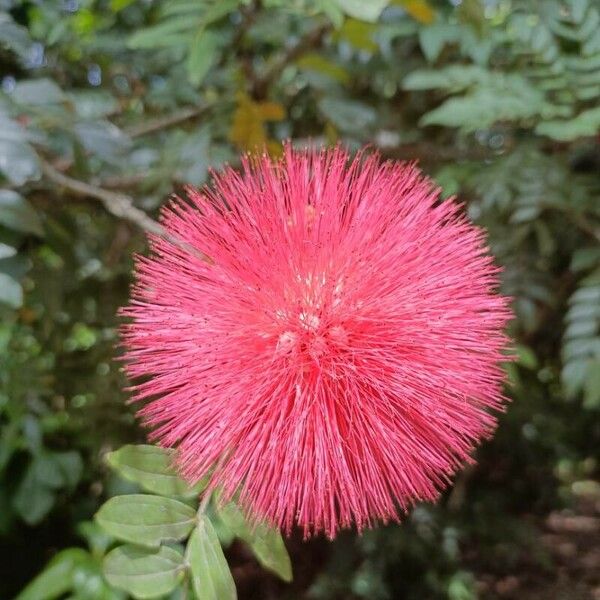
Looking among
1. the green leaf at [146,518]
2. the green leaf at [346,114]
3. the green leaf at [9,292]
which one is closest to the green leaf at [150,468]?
the green leaf at [146,518]

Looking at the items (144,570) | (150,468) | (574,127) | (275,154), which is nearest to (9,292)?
(150,468)

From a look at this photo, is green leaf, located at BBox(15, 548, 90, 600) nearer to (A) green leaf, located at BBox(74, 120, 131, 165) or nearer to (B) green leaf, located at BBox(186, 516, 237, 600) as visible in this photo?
(B) green leaf, located at BBox(186, 516, 237, 600)

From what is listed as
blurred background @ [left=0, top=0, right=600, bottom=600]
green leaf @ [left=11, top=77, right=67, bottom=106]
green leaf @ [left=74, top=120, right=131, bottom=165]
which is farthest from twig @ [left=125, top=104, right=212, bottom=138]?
green leaf @ [left=11, top=77, right=67, bottom=106]

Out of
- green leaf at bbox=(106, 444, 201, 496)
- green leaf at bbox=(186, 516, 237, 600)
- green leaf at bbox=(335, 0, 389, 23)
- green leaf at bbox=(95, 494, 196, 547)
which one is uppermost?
green leaf at bbox=(335, 0, 389, 23)

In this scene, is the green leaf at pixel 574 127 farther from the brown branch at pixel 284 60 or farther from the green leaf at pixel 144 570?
the green leaf at pixel 144 570

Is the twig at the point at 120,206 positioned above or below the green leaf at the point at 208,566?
above

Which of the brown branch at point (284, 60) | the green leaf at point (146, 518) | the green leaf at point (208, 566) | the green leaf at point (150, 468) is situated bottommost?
the green leaf at point (208, 566)
